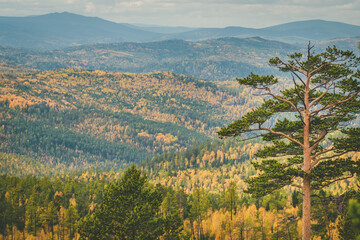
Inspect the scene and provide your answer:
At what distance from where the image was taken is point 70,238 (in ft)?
259

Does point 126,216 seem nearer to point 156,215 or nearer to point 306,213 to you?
point 306,213

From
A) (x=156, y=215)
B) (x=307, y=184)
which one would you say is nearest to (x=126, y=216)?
(x=307, y=184)

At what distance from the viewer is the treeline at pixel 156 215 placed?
27.5 meters

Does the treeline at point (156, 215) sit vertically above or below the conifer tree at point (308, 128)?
below

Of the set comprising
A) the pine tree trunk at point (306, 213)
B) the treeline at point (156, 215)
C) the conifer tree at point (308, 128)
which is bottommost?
the treeline at point (156, 215)

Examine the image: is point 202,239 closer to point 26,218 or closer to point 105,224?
point 26,218

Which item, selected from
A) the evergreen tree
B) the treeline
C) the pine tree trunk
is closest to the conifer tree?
the pine tree trunk

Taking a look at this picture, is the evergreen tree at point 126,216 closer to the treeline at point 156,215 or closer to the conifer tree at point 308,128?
the treeline at point 156,215

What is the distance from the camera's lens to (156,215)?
43.5m

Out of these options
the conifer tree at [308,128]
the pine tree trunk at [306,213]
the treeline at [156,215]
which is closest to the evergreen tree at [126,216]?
the treeline at [156,215]

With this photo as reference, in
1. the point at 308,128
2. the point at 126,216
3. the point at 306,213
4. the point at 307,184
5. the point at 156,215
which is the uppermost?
the point at 308,128

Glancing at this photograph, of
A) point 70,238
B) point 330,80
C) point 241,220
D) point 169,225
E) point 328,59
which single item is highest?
point 328,59

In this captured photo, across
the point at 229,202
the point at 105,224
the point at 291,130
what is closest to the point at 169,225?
the point at 105,224

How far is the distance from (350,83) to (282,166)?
8.72m
